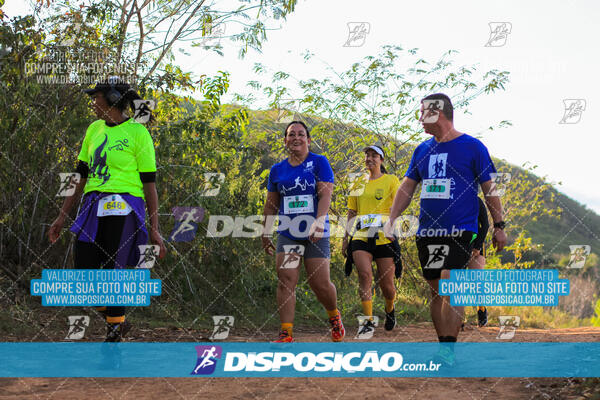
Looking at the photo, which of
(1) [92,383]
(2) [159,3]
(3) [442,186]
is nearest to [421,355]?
(3) [442,186]

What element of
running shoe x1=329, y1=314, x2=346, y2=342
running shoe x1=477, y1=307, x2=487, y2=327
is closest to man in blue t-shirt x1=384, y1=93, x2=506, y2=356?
running shoe x1=329, y1=314, x2=346, y2=342

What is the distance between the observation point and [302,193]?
17.1ft

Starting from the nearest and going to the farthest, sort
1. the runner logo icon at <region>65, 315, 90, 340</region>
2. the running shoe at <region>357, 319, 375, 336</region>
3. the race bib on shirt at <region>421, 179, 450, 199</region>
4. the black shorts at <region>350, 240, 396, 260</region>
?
the race bib on shirt at <region>421, 179, 450, 199</region>
the runner logo icon at <region>65, 315, 90, 340</region>
the running shoe at <region>357, 319, 375, 336</region>
the black shorts at <region>350, 240, 396, 260</region>

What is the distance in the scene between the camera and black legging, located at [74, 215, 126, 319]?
4297mm

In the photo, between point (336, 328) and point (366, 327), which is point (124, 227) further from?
point (366, 327)

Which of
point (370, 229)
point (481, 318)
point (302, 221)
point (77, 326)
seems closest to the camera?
point (302, 221)

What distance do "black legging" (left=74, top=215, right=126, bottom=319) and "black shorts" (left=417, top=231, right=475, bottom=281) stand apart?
2.26 m

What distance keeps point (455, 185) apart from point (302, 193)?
1.41m

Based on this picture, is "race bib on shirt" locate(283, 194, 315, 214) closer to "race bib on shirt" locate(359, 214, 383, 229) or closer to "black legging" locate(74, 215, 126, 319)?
"black legging" locate(74, 215, 126, 319)

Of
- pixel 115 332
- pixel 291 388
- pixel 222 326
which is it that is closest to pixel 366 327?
pixel 222 326

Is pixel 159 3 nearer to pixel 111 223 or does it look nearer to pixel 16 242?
pixel 16 242

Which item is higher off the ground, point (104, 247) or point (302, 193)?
point (302, 193)

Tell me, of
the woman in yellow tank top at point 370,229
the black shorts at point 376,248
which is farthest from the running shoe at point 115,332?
the black shorts at point 376,248

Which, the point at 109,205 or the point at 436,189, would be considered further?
the point at 436,189
